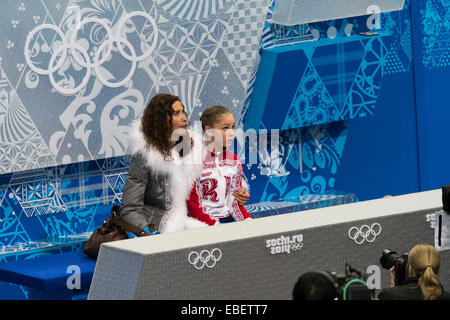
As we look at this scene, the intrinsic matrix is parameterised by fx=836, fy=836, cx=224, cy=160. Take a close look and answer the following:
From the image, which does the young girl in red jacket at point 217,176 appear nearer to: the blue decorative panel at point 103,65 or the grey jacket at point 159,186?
the grey jacket at point 159,186

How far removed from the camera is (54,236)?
17.7 feet

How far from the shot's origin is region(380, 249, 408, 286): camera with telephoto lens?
2672 millimetres

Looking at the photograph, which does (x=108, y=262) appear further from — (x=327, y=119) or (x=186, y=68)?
(x=327, y=119)

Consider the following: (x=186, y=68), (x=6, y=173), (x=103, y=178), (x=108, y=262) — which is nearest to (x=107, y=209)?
(x=103, y=178)

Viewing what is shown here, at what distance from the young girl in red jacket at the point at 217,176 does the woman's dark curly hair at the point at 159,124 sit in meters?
0.22

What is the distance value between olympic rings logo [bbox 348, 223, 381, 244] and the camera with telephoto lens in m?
0.06

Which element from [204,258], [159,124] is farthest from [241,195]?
[204,258]

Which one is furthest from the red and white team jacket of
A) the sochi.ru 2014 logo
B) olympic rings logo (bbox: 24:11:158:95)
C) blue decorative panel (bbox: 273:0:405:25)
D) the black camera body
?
the black camera body

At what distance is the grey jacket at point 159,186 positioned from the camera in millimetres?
4664

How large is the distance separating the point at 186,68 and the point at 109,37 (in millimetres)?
608

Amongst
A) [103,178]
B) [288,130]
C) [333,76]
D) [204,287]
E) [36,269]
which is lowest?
[204,287]

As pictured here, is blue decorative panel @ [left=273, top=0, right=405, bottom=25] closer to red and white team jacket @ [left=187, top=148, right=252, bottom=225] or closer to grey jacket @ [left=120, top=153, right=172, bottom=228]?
red and white team jacket @ [left=187, top=148, right=252, bottom=225]

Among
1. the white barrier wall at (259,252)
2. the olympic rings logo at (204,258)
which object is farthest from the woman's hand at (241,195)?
the olympic rings logo at (204,258)

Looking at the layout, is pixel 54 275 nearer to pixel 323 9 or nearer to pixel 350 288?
pixel 350 288
